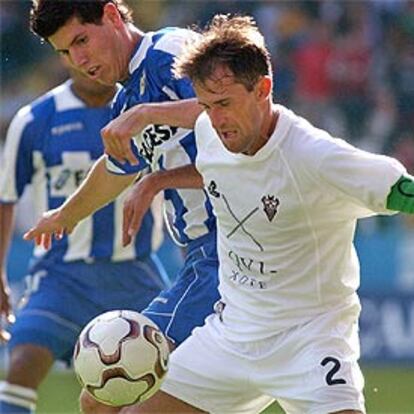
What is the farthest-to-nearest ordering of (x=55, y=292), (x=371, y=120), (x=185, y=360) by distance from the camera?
(x=371, y=120)
(x=55, y=292)
(x=185, y=360)

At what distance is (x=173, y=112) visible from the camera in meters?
5.45

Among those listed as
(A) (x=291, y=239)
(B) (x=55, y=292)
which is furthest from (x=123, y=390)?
(B) (x=55, y=292)

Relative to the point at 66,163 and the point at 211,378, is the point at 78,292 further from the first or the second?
the point at 211,378

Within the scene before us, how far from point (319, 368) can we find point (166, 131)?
1401mm

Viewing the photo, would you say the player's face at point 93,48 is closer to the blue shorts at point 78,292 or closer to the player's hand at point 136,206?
the player's hand at point 136,206

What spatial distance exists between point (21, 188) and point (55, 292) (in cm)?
69

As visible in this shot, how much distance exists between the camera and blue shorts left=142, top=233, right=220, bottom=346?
5957 millimetres

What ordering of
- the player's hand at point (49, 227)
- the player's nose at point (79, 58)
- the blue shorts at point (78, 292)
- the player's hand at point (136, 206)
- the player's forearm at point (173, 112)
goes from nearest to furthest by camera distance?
the player's forearm at point (173, 112) → the player's hand at point (136, 206) → the player's nose at point (79, 58) → the player's hand at point (49, 227) → the blue shorts at point (78, 292)

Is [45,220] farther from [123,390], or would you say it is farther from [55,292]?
[55,292]

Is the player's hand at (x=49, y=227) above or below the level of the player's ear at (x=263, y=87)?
below

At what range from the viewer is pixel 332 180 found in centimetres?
493

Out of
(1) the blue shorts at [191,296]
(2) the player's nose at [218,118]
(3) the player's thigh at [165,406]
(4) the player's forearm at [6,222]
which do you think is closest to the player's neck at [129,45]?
(1) the blue shorts at [191,296]

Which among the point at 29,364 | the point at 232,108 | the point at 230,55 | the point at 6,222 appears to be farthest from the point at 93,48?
the point at 6,222

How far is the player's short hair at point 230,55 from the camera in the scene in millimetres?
5121
